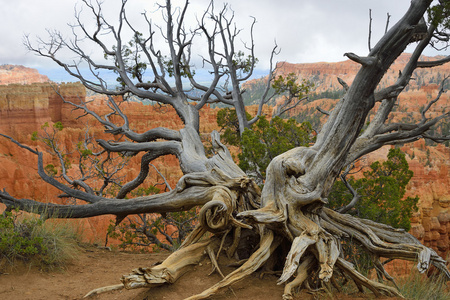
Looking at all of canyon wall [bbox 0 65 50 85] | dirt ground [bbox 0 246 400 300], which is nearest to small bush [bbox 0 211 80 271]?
dirt ground [bbox 0 246 400 300]

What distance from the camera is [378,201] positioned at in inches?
288

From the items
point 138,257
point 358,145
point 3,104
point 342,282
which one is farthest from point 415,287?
point 3,104

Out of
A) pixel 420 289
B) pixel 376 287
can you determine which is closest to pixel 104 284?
pixel 376 287

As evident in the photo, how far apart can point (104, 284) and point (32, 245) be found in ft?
3.65

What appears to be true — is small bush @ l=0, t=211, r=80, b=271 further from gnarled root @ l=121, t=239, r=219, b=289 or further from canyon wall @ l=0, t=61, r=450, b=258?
canyon wall @ l=0, t=61, r=450, b=258

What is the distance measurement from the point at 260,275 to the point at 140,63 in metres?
6.20

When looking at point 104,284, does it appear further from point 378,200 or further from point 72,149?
point 72,149

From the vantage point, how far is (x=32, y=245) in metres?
4.89

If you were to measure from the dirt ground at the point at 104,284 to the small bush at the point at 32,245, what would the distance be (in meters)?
0.14

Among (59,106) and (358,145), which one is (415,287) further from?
(59,106)

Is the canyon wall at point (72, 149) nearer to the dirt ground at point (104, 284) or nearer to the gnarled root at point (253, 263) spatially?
the dirt ground at point (104, 284)

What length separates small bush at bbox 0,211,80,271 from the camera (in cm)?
481

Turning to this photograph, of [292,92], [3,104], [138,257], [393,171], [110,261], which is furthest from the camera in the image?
[3,104]

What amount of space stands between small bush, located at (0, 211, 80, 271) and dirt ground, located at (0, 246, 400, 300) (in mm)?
141
